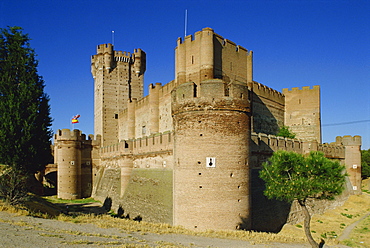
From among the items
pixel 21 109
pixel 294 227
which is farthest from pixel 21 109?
pixel 294 227

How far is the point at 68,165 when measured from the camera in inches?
1225

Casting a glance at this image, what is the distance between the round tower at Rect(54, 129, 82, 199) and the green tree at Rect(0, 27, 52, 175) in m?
13.8

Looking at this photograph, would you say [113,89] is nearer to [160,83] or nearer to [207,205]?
[160,83]

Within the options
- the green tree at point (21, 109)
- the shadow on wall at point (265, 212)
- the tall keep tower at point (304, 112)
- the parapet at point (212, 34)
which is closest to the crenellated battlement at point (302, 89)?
the tall keep tower at point (304, 112)

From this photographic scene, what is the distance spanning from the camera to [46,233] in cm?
955

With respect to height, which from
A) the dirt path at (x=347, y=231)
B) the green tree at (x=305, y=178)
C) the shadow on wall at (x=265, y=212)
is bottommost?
the dirt path at (x=347, y=231)

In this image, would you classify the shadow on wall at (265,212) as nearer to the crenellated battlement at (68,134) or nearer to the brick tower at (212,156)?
the brick tower at (212,156)

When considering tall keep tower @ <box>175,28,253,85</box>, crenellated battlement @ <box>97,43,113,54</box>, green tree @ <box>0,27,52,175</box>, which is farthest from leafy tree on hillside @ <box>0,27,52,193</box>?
crenellated battlement @ <box>97,43,113,54</box>

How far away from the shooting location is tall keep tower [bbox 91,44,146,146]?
38125 millimetres

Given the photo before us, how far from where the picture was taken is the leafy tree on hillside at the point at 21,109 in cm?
1547

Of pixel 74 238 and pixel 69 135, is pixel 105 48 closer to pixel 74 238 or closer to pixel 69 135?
pixel 69 135

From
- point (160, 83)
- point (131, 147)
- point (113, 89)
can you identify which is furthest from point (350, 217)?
point (113, 89)

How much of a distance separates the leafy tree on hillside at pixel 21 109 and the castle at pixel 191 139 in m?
7.02

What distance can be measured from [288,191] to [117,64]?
31.1m
